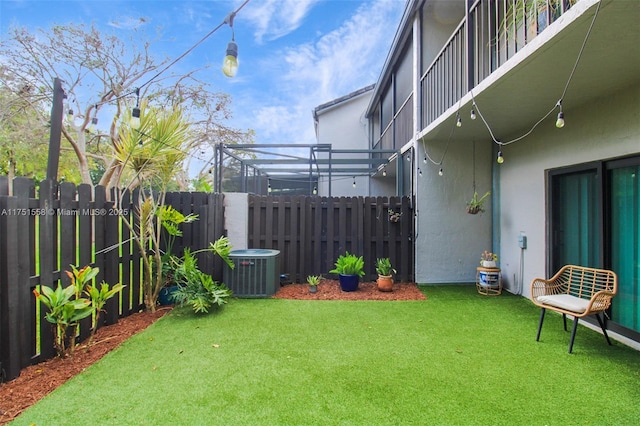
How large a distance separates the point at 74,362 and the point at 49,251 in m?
1.02

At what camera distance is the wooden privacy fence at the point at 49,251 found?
2287 millimetres

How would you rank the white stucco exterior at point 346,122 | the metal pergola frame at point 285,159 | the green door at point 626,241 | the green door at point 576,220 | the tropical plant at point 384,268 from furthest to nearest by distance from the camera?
the white stucco exterior at point 346,122 → the metal pergola frame at point 285,159 → the tropical plant at point 384,268 → the green door at point 576,220 → the green door at point 626,241

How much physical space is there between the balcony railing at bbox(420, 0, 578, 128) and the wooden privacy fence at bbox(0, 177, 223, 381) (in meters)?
4.65

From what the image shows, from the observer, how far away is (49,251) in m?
2.66

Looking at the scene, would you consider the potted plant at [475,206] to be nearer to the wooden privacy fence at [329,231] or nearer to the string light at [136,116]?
the wooden privacy fence at [329,231]

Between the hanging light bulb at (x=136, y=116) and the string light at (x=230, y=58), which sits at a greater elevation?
the string light at (x=230, y=58)

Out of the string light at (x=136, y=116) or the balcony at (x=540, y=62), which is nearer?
the balcony at (x=540, y=62)

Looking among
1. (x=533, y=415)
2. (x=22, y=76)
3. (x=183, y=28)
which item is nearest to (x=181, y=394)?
(x=533, y=415)

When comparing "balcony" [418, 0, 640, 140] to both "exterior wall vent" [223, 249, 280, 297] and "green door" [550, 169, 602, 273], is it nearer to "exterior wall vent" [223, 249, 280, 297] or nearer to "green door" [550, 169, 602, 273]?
"green door" [550, 169, 602, 273]

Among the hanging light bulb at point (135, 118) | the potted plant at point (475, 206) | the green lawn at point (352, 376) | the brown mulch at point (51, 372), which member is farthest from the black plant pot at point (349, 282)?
the hanging light bulb at point (135, 118)

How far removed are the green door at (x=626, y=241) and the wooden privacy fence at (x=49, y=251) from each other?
5817mm

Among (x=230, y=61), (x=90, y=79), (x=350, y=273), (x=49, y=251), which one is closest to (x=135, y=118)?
(x=230, y=61)

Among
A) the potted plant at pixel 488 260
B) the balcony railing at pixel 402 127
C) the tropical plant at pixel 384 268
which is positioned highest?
the balcony railing at pixel 402 127

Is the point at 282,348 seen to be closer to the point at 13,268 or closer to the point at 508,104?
the point at 13,268
